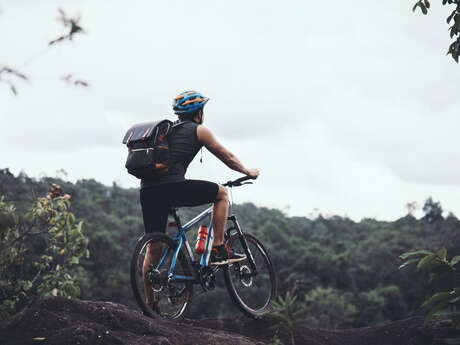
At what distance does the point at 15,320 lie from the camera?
456 centimetres

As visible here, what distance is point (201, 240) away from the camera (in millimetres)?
5559

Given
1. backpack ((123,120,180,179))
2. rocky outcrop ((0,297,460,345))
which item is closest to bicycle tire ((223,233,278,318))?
rocky outcrop ((0,297,460,345))

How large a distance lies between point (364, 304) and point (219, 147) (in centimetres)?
4418

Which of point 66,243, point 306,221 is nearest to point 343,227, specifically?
point 306,221

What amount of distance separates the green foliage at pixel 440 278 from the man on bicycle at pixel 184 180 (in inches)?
91.2

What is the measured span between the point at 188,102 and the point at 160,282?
5.40ft

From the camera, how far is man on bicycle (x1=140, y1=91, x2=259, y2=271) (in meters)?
5.15

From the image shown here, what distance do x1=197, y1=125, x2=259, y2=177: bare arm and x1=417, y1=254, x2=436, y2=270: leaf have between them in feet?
8.07

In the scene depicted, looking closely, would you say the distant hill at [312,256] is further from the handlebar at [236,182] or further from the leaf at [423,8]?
the leaf at [423,8]

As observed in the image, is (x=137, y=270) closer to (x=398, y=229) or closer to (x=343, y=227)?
(x=398, y=229)

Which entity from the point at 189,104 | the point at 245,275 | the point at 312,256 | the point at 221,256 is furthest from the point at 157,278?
the point at 312,256

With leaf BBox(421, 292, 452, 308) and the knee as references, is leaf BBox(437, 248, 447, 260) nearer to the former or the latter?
leaf BBox(421, 292, 452, 308)

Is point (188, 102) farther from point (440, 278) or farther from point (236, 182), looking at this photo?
point (440, 278)

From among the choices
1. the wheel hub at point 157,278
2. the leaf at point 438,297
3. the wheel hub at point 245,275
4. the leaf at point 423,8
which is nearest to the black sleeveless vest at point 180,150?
the wheel hub at point 157,278
